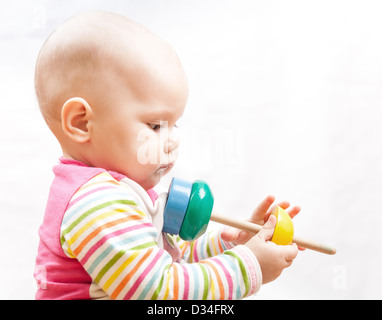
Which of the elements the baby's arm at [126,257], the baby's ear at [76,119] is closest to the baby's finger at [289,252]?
the baby's arm at [126,257]

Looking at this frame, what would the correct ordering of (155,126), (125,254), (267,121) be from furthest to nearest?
1. (267,121)
2. (155,126)
3. (125,254)

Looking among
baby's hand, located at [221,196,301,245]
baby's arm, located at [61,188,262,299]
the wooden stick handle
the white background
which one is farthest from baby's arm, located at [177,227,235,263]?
the white background

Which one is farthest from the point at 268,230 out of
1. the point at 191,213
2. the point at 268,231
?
the point at 191,213

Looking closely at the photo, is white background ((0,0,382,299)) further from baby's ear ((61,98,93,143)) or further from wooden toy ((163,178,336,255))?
baby's ear ((61,98,93,143))

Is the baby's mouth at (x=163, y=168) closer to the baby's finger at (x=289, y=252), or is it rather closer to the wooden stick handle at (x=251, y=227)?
the wooden stick handle at (x=251, y=227)

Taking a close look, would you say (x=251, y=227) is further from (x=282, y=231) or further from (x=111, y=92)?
(x=111, y=92)

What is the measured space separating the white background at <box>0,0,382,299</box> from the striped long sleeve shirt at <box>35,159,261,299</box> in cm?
56

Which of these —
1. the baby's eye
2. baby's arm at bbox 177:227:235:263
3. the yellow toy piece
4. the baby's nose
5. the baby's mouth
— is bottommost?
baby's arm at bbox 177:227:235:263

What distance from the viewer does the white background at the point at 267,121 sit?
1.42m

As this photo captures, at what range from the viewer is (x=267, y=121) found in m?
1.52

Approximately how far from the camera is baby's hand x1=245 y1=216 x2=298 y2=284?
0.86 metres

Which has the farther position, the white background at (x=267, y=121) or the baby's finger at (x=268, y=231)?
the white background at (x=267, y=121)

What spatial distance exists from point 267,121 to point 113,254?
84 centimetres
